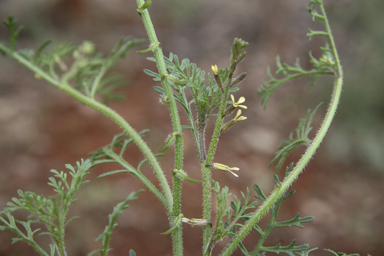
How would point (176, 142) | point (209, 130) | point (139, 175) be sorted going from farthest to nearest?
point (209, 130)
point (139, 175)
point (176, 142)

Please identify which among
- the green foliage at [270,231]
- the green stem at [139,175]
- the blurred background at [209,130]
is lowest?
the green foliage at [270,231]

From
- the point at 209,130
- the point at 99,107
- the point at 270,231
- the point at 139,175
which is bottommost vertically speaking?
the point at 270,231

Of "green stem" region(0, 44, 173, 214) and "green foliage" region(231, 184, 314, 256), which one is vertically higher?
"green stem" region(0, 44, 173, 214)

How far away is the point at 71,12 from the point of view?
17.7 ft

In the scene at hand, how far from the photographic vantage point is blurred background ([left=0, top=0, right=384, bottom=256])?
344 centimetres

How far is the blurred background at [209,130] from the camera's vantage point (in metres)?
Answer: 3.44

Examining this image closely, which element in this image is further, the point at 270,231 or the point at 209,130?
the point at 209,130

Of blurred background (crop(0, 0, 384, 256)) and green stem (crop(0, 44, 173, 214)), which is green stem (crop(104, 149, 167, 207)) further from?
blurred background (crop(0, 0, 384, 256))

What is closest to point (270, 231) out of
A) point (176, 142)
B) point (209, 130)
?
point (176, 142)

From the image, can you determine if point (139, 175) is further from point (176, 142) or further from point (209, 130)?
point (209, 130)

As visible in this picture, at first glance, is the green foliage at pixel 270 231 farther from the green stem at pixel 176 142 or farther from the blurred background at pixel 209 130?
the blurred background at pixel 209 130

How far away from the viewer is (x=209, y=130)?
4320mm

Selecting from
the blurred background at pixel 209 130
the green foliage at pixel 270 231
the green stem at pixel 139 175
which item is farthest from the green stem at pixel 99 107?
the blurred background at pixel 209 130

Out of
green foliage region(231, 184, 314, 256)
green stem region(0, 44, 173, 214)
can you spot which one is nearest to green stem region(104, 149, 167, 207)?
green stem region(0, 44, 173, 214)
